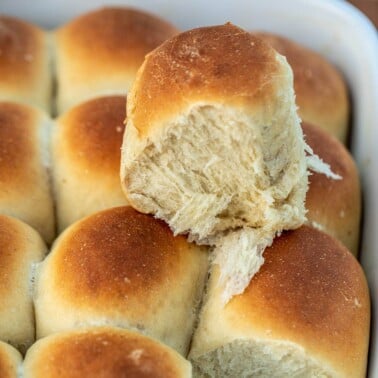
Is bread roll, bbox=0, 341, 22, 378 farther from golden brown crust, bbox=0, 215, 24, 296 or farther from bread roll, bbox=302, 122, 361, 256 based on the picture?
bread roll, bbox=302, 122, 361, 256

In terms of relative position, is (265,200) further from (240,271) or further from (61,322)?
(61,322)

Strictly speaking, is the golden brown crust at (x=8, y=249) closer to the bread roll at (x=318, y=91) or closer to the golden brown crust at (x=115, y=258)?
the golden brown crust at (x=115, y=258)

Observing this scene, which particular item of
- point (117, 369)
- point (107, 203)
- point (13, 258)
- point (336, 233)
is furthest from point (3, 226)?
point (336, 233)

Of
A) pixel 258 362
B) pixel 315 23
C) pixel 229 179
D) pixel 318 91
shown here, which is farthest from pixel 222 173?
pixel 315 23

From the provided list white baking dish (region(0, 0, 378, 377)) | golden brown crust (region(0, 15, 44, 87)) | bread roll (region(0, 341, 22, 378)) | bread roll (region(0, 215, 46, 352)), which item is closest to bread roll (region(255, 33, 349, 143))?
white baking dish (region(0, 0, 378, 377))

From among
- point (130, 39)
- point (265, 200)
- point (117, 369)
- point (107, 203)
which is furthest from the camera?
point (130, 39)

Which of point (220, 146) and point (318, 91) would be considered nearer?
point (220, 146)

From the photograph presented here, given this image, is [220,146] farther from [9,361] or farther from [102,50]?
[102,50]
